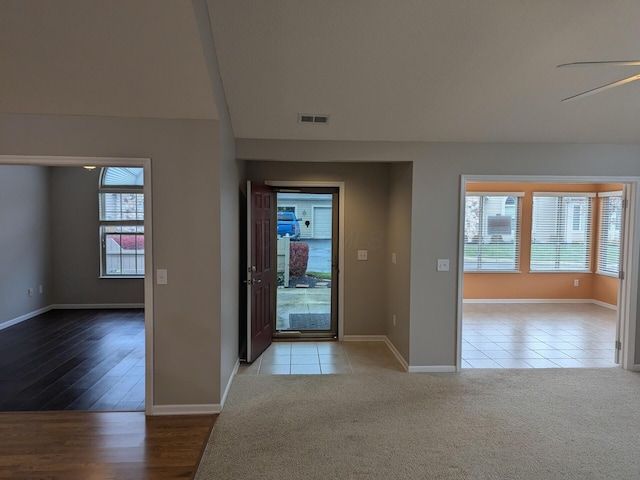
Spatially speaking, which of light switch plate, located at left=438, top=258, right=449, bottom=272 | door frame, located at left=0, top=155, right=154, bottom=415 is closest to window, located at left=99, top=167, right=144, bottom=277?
door frame, located at left=0, top=155, right=154, bottom=415

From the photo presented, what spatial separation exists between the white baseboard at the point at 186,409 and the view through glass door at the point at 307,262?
2.07 m

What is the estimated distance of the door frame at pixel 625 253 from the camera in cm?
392

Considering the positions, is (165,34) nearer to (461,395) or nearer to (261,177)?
(261,177)

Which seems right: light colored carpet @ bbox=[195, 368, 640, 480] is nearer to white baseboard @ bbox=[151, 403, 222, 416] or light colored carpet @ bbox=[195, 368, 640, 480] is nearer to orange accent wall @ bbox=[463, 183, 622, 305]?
white baseboard @ bbox=[151, 403, 222, 416]

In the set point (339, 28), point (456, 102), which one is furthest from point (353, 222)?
point (339, 28)

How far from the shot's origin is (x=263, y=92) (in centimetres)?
318

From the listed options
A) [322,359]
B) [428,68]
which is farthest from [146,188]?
[322,359]

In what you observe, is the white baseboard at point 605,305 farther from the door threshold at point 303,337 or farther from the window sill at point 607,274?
the door threshold at point 303,337

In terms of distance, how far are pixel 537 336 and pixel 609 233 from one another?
10.8ft

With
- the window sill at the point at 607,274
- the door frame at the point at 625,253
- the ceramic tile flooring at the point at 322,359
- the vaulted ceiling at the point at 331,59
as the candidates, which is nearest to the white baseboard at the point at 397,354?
the ceramic tile flooring at the point at 322,359

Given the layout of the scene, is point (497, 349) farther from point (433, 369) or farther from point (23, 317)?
point (23, 317)

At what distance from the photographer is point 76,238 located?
6.68 meters

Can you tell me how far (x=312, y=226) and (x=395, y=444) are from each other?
309 cm

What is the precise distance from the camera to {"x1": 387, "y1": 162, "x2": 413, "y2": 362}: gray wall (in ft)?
13.3
